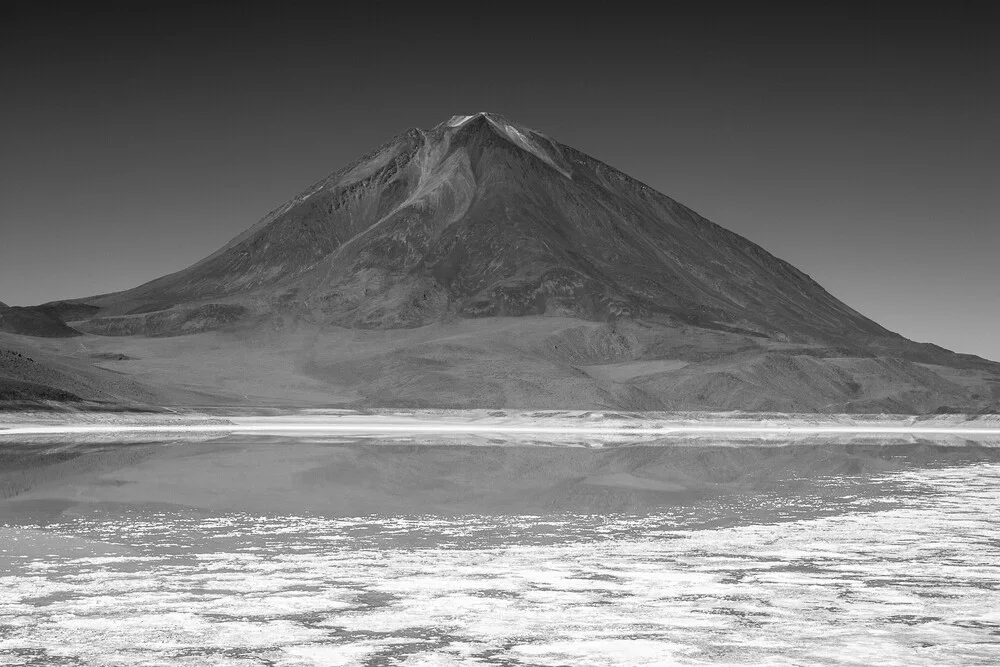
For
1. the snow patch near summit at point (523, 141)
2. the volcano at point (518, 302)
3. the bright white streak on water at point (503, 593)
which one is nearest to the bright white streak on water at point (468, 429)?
the volcano at point (518, 302)

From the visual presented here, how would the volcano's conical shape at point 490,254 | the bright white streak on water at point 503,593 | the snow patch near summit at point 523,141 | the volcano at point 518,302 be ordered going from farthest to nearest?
the snow patch near summit at point 523,141, the volcano's conical shape at point 490,254, the volcano at point 518,302, the bright white streak on water at point 503,593

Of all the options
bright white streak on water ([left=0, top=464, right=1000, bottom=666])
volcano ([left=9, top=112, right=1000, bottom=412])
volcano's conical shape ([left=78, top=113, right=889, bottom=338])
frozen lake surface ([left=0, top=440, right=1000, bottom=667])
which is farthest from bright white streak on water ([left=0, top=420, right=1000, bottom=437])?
volcano's conical shape ([left=78, top=113, right=889, bottom=338])

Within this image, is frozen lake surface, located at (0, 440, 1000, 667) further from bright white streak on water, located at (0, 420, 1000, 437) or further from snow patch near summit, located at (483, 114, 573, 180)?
snow patch near summit, located at (483, 114, 573, 180)

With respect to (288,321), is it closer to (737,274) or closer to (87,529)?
(737,274)

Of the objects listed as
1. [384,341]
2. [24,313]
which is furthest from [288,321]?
[24,313]

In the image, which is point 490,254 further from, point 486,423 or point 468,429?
point 468,429

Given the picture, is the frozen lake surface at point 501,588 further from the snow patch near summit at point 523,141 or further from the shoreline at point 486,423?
the snow patch near summit at point 523,141

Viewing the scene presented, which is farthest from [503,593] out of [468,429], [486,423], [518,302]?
[518,302]
